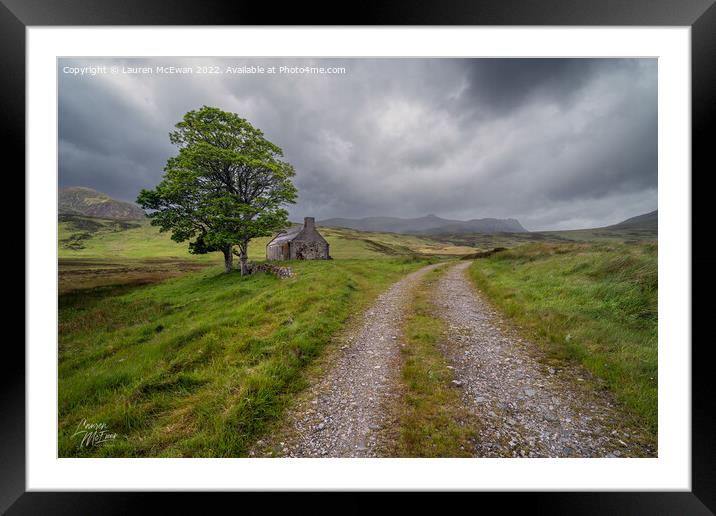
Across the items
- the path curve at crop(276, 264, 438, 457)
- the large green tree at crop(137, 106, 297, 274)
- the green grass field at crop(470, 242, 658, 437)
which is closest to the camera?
the path curve at crop(276, 264, 438, 457)

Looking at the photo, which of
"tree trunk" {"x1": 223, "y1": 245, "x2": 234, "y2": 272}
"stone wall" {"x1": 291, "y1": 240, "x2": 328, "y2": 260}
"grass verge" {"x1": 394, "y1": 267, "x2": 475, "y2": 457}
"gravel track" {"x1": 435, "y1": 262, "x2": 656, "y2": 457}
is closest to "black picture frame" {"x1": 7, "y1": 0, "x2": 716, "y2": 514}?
"gravel track" {"x1": 435, "y1": 262, "x2": 656, "y2": 457}

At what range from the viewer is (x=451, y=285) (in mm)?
9664

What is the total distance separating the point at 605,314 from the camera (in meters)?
4.66

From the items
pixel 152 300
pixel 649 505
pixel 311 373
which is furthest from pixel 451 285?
pixel 152 300

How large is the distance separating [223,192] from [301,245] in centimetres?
1164

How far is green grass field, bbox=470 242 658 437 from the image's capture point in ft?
10.5

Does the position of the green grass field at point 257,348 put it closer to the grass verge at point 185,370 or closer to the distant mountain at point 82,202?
the grass verge at point 185,370

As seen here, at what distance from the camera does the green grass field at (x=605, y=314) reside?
3186 millimetres

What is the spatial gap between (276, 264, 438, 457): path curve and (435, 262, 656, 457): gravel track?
1.10 meters

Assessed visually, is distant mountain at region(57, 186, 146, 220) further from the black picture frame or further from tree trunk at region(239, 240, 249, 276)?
tree trunk at region(239, 240, 249, 276)
